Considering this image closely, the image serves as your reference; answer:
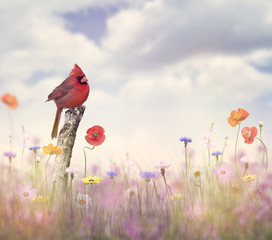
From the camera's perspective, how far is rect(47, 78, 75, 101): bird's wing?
507 centimetres

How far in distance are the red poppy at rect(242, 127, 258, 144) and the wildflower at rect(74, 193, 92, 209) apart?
2.10 meters

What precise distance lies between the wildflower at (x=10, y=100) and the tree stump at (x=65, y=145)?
704 mm

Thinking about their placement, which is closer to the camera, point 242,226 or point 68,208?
point 242,226

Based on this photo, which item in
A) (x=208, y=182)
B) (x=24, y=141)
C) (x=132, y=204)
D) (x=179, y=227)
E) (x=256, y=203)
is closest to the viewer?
(x=179, y=227)

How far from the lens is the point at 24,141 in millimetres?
4980

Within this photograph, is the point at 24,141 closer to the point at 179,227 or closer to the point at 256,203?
the point at 179,227

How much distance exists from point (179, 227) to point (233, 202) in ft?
2.58

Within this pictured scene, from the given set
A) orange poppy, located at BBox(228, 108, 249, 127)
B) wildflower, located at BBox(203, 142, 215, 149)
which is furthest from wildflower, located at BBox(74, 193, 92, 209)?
orange poppy, located at BBox(228, 108, 249, 127)

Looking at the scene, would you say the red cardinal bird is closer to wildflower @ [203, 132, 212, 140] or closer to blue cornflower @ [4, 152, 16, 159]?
blue cornflower @ [4, 152, 16, 159]

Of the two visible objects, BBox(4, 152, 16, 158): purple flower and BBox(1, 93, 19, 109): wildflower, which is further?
BBox(4, 152, 16, 158): purple flower

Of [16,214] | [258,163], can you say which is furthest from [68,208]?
[258,163]

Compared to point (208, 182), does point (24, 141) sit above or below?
above

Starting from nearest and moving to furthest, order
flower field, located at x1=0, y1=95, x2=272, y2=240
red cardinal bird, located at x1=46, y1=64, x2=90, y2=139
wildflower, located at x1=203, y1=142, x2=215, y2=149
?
flower field, located at x1=0, y1=95, x2=272, y2=240 < wildflower, located at x1=203, y1=142, x2=215, y2=149 < red cardinal bird, located at x1=46, y1=64, x2=90, y2=139

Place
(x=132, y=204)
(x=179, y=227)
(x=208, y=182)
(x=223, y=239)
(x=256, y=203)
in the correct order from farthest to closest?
(x=208, y=182) < (x=132, y=204) < (x=256, y=203) < (x=179, y=227) < (x=223, y=239)
